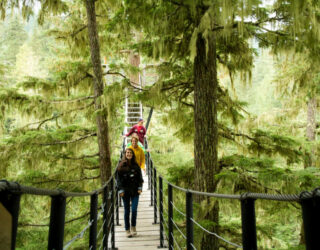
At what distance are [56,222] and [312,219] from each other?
3.96 feet

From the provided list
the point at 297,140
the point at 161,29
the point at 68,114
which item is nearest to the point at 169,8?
the point at 161,29

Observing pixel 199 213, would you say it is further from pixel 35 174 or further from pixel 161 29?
pixel 35 174

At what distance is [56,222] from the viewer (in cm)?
145

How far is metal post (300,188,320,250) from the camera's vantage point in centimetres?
100

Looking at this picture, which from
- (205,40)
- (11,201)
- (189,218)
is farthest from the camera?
(205,40)

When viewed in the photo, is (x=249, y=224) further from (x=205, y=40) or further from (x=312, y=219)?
(x=205, y=40)

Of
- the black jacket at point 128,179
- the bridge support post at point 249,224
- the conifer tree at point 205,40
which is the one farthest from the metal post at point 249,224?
the black jacket at point 128,179

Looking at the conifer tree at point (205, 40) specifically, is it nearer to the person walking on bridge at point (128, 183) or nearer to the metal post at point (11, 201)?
the person walking on bridge at point (128, 183)

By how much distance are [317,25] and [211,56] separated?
1658mm

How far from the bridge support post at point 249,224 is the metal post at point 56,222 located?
0.99 meters

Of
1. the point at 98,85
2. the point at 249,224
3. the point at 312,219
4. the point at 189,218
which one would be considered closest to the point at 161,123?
the point at 98,85

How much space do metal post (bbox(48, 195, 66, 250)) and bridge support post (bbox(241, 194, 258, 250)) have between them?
39.1 inches

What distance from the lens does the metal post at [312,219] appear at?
1.00 metres

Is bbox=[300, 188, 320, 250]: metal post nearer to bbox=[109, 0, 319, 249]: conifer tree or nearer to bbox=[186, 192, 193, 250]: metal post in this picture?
bbox=[186, 192, 193, 250]: metal post
